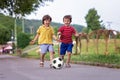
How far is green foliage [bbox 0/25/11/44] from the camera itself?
11075cm

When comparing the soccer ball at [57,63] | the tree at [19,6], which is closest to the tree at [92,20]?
the tree at [19,6]

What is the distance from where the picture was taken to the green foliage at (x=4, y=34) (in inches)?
4360

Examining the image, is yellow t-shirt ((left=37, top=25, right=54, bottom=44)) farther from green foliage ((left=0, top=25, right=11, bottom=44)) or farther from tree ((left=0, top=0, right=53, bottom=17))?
green foliage ((left=0, top=25, right=11, bottom=44))

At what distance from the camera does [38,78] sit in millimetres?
11211

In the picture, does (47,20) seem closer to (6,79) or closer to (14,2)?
(6,79)

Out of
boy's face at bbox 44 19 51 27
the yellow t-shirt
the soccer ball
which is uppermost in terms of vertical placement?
boy's face at bbox 44 19 51 27

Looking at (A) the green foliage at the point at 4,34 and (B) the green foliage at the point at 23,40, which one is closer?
(B) the green foliage at the point at 23,40

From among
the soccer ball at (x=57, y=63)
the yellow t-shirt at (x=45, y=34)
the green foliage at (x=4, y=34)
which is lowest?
the soccer ball at (x=57, y=63)

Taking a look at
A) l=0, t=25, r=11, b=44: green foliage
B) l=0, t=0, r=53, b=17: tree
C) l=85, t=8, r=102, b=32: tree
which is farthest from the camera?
l=0, t=25, r=11, b=44: green foliage

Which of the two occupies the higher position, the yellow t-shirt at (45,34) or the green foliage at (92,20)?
the green foliage at (92,20)

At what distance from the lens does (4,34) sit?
374 feet

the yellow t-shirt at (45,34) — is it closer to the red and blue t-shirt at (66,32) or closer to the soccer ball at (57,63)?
the red and blue t-shirt at (66,32)

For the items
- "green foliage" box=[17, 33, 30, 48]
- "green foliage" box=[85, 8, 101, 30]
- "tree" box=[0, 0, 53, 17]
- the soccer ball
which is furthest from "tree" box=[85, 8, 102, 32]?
the soccer ball

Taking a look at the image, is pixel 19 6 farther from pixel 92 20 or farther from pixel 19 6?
pixel 92 20
